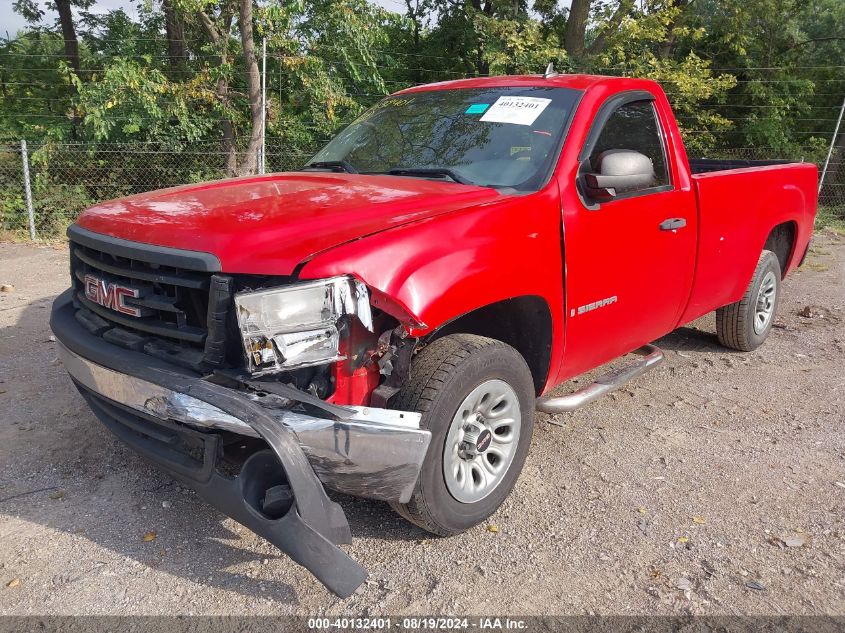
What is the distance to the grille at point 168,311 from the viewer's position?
2.41m

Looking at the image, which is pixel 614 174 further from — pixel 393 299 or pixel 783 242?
pixel 783 242

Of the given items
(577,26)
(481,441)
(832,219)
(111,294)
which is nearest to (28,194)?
(111,294)

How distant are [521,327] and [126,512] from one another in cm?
203

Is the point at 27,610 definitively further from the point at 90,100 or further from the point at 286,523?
the point at 90,100

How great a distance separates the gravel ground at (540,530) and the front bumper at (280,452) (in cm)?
43

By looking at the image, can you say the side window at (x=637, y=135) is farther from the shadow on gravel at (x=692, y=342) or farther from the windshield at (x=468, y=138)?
the shadow on gravel at (x=692, y=342)

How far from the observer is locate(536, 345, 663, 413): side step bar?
3408 mm

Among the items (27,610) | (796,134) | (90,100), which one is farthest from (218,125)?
(796,134)

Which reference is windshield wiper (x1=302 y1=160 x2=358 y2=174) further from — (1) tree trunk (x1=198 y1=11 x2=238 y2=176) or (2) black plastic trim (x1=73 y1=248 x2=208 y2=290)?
(1) tree trunk (x1=198 y1=11 x2=238 y2=176)

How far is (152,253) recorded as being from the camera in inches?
102

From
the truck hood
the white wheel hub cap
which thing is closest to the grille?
the truck hood

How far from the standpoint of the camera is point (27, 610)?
2.45 meters

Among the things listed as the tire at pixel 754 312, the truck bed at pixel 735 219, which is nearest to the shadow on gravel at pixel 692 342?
the tire at pixel 754 312

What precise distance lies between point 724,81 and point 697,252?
43.9 feet
